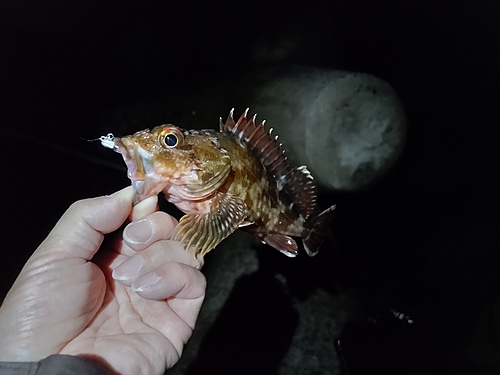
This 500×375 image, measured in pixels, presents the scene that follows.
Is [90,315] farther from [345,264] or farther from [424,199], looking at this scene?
[424,199]

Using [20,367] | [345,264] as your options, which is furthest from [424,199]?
[20,367]

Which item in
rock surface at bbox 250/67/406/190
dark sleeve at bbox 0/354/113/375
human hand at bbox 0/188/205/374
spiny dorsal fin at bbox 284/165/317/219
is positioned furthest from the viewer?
rock surface at bbox 250/67/406/190

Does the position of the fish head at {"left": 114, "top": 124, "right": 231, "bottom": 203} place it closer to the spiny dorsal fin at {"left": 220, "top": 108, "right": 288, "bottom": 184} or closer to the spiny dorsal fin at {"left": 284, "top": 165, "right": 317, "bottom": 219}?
the spiny dorsal fin at {"left": 220, "top": 108, "right": 288, "bottom": 184}

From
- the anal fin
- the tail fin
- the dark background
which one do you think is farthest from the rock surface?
the anal fin

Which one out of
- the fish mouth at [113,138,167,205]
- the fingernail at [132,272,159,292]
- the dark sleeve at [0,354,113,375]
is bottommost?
the dark sleeve at [0,354,113,375]

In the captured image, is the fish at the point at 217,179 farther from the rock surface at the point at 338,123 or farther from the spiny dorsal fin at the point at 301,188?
the rock surface at the point at 338,123

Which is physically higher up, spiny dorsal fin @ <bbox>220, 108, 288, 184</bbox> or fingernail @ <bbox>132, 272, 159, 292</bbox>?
spiny dorsal fin @ <bbox>220, 108, 288, 184</bbox>

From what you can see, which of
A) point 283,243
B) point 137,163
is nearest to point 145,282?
point 137,163

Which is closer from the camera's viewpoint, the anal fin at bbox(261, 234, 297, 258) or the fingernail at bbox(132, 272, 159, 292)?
the fingernail at bbox(132, 272, 159, 292)
